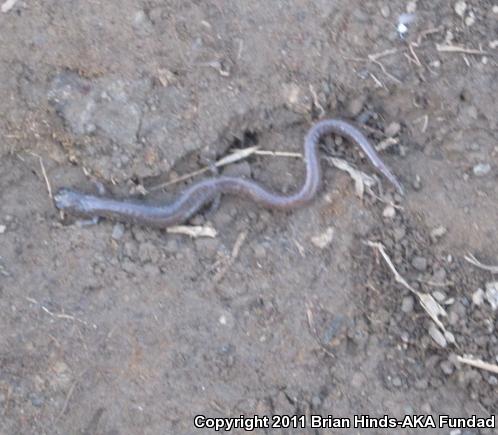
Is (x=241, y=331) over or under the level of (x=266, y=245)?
under

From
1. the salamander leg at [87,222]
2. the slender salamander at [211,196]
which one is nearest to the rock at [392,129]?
the slender salamander at [211,196]

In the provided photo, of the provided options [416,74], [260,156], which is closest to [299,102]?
[260,156]

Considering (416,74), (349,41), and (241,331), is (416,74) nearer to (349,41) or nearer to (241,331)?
(349,41)

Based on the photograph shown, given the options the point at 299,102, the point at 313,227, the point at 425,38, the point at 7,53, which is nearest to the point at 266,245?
the point at 313,227

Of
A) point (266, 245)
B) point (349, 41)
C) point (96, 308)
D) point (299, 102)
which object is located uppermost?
point (349, 41)

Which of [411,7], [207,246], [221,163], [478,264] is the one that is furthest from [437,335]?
[411,7]

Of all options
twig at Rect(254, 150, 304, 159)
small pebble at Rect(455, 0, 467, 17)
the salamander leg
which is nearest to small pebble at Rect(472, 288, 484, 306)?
twig at Rect(254, 150, 304, 159)

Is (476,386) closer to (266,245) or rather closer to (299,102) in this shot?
(266,245)

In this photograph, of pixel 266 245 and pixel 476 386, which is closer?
pixel 476 386

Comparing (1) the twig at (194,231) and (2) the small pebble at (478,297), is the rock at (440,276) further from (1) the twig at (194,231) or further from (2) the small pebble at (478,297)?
(1) the twig at (194,231)
